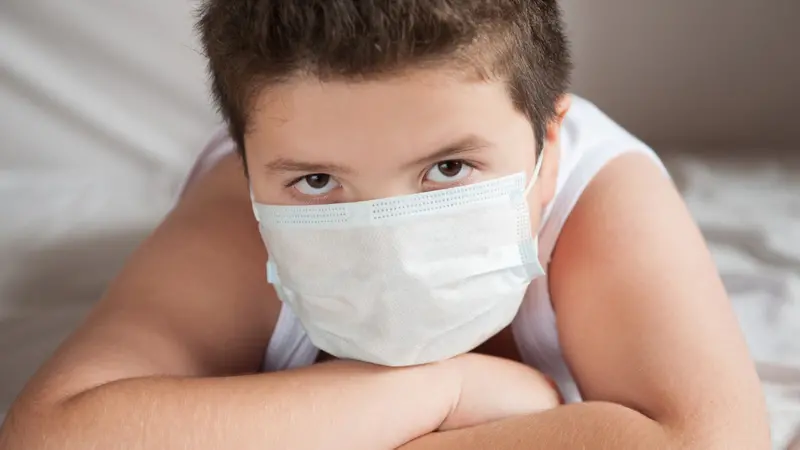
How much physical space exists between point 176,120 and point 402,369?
730 mm

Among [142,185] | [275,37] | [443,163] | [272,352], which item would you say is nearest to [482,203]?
[443,163]

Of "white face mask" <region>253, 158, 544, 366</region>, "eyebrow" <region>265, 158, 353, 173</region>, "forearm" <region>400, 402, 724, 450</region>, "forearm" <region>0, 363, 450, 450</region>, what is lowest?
"forearm" <region>400, 402, 724, 450</region>

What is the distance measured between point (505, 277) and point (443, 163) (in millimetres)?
115

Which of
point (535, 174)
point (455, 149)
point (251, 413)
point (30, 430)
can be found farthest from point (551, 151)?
point (30, 430)

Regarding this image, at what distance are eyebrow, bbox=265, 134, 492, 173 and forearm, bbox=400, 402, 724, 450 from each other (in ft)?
0.73

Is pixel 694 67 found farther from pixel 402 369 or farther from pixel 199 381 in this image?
pixel 199 381

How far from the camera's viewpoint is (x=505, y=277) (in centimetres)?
73

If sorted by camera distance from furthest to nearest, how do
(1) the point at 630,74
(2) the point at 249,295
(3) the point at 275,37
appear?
(1) the point at 630,74, (2) the point at 249,295, (3) the point at 275,37

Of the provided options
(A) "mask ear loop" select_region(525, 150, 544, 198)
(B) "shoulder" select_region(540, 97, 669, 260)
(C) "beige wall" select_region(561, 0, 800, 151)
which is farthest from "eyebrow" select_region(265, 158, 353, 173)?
(C) "beige wall" select_region(561, 0, 800, 151)

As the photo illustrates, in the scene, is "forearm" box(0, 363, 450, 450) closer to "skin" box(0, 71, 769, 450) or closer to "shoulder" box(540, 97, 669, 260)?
"skin" box(0, 71, 769, 450)

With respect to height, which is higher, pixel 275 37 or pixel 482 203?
pixel 275 37

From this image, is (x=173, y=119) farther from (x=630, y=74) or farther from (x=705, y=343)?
(x=705, y=343)

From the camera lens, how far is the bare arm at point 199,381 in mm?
675

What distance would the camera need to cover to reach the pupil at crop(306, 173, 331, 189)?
684 millimetres
